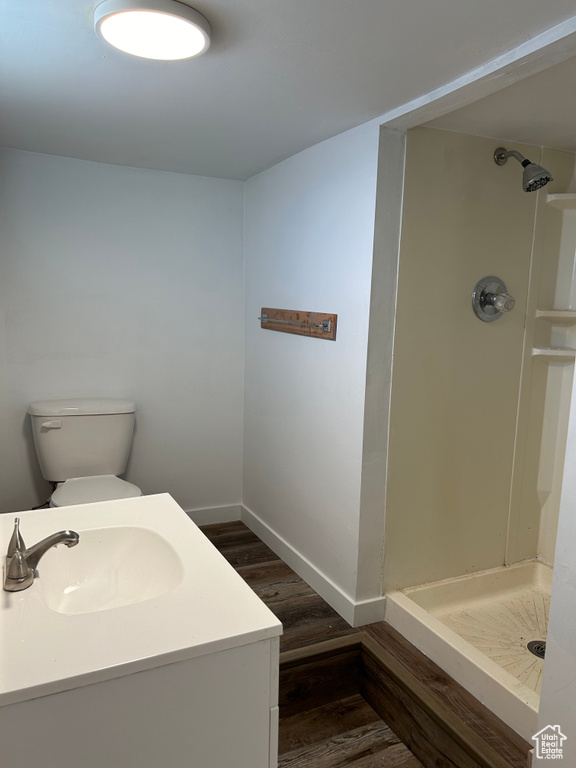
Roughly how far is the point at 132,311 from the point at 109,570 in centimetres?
179

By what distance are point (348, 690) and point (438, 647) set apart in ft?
1.30

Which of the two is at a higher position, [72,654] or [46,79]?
[46,79]

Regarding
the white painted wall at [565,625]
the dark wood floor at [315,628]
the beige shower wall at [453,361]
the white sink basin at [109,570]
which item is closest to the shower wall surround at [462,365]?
the beige shower wall at [453,361]

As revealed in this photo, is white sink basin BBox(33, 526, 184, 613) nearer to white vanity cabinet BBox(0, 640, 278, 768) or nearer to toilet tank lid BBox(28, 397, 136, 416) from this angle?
white vanity cabinet BBox(0, 640, 278, 768)

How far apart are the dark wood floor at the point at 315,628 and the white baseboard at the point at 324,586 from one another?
0.09 feet

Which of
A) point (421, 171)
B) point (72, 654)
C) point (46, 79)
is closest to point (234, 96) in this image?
point (46, 79)

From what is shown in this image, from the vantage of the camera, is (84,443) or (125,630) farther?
(84,443)

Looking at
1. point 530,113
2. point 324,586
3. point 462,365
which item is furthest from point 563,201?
point 324,586

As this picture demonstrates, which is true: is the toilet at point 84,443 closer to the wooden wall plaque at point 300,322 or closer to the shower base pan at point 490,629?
the wooden wall plaque at point 300,322

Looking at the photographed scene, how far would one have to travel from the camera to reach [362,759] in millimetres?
1795

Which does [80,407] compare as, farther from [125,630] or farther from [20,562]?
[125,630]

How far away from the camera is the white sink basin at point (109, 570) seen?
1264 mm

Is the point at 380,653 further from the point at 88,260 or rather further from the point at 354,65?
the point at 88,260

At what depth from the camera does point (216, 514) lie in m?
3.24
